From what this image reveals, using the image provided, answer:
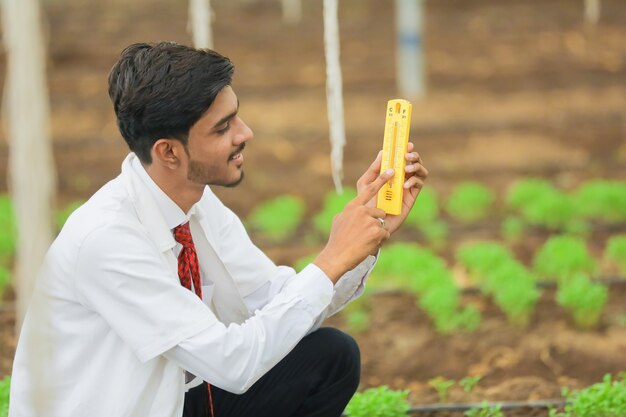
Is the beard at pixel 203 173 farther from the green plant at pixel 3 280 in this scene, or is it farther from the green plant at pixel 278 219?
the green plant at pixel 278 219

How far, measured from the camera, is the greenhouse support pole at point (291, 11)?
44.9 feet

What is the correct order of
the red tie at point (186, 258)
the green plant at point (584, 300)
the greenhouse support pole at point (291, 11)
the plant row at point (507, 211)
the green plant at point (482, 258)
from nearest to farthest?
1. the red tie at point (186, 258)
2. the green plant at point (584, 300)
3. the green plant at point (482, 258)
4. the plant row at point (507, 211)
5. the greenhouse support pole at point (291, 11)

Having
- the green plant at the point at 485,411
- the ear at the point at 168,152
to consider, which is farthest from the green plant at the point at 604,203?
the ear at the point at 168,152

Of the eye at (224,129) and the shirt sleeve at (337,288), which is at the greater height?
the eye at (224,129)

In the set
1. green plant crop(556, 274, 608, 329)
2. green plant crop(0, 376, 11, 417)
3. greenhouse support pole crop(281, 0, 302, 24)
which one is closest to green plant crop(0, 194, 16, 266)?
green plant crop(0, 376, 11, 417)

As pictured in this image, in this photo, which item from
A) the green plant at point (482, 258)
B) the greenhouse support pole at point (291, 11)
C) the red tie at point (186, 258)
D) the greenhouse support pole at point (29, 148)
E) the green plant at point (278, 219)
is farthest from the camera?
the greenhouse support pole at point (291, 11)

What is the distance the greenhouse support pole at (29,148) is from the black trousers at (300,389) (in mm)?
946

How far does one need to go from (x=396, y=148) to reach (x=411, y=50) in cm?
737

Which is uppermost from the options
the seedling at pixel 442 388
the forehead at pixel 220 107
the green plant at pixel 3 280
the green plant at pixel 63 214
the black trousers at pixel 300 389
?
the forehead at pixel 220 107

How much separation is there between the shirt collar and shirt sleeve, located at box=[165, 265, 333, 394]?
12.7 inches

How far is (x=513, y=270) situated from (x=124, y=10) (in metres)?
10.3

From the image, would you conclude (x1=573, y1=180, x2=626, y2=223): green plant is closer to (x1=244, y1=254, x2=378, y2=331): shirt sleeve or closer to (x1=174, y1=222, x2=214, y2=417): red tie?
(x1=244, y1=254, x2=378, y2=331): shirt sleeve

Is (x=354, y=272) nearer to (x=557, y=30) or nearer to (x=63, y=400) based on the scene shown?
(x=63, y=400)

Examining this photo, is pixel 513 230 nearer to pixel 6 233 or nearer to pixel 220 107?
pixel 6 233
